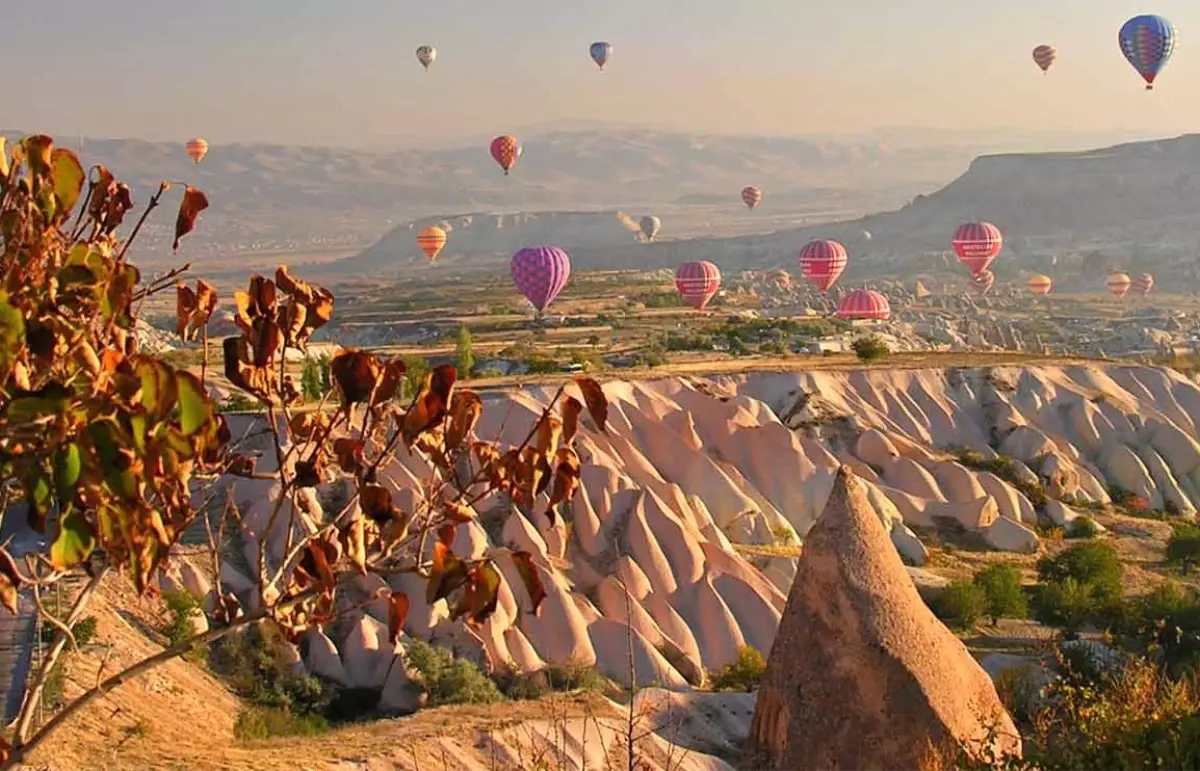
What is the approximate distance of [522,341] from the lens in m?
61.6

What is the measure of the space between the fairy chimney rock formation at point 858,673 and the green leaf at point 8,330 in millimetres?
10056

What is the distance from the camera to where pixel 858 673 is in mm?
12445

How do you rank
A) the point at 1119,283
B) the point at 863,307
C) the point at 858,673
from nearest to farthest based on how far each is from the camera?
1. the point at 858,673
2. the point at 863,307
3. the point at 1119,283

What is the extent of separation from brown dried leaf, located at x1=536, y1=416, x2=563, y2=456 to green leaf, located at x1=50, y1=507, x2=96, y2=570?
4.46 ft

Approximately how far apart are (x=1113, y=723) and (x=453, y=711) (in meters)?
10.3

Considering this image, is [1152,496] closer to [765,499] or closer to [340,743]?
[765,499]

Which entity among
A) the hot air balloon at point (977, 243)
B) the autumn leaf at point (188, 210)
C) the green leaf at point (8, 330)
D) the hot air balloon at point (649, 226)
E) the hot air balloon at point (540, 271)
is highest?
the hot air balloon at point (649, 226)

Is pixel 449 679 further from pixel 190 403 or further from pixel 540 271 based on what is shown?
pixel 540 271

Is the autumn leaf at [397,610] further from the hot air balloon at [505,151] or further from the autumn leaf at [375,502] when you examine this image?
the hot air balloon at [505,151]

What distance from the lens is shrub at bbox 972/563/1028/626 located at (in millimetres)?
27141

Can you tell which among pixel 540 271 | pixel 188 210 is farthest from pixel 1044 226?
pixel 188 210

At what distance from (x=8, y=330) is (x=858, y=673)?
10.3 m

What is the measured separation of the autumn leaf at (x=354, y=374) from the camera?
3.86 meters

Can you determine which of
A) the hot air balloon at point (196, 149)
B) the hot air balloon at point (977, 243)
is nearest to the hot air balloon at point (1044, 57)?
the hot air balloon at point (977, 243)
